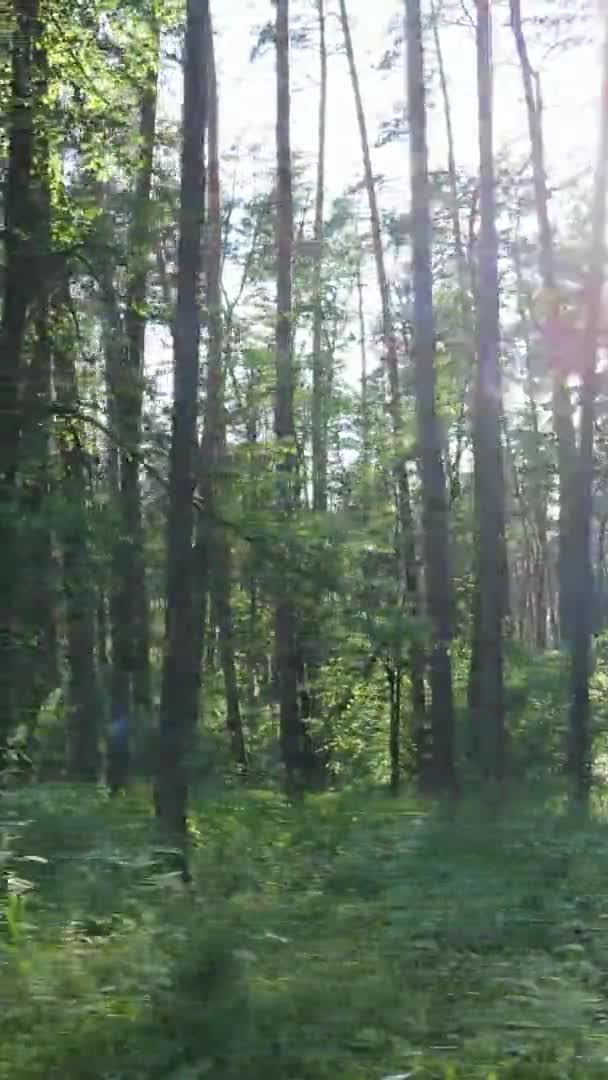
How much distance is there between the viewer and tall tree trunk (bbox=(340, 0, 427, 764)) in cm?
2184

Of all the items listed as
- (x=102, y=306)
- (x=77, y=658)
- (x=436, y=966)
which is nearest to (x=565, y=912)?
(x=436, y=966)

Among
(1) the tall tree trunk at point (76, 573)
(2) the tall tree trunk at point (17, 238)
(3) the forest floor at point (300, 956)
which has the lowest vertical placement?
(3) the forest floor at point (300, 956)

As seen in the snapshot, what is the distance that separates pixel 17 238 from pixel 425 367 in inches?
283

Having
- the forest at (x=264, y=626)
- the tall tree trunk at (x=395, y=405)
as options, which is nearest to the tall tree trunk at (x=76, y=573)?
the forest at (x=264, y=626)

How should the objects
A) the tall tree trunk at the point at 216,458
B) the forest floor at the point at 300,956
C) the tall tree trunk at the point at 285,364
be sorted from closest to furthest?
the forest floor at the point at 300,956
the tall tree trunk at the point at 216,458
the tall tree trunk at the point at 285,364

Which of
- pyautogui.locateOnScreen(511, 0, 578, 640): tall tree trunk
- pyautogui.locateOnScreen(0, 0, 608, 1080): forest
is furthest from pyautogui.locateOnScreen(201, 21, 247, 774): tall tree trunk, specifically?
pyautogui.locateOnScreen(511, 0, 578, 640): tall tree trunk

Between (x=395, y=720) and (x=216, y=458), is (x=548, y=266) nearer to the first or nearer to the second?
(x=395, y=720)

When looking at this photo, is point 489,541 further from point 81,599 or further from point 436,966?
point 436,966

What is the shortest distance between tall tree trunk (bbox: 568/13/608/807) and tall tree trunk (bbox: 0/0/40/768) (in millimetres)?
10631

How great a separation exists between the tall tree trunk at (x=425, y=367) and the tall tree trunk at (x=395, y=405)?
44cm

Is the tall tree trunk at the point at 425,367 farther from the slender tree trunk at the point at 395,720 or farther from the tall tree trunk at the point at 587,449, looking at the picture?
the slender tree trunk at the point at 395,720

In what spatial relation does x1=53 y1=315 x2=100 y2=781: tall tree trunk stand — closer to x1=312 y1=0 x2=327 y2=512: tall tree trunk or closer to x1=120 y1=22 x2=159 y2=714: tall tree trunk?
x1=120 y1=22 x2=159 y2=714: tall tree trunk

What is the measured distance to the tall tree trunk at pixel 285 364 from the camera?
18.4 meters

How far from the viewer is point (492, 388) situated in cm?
1791
